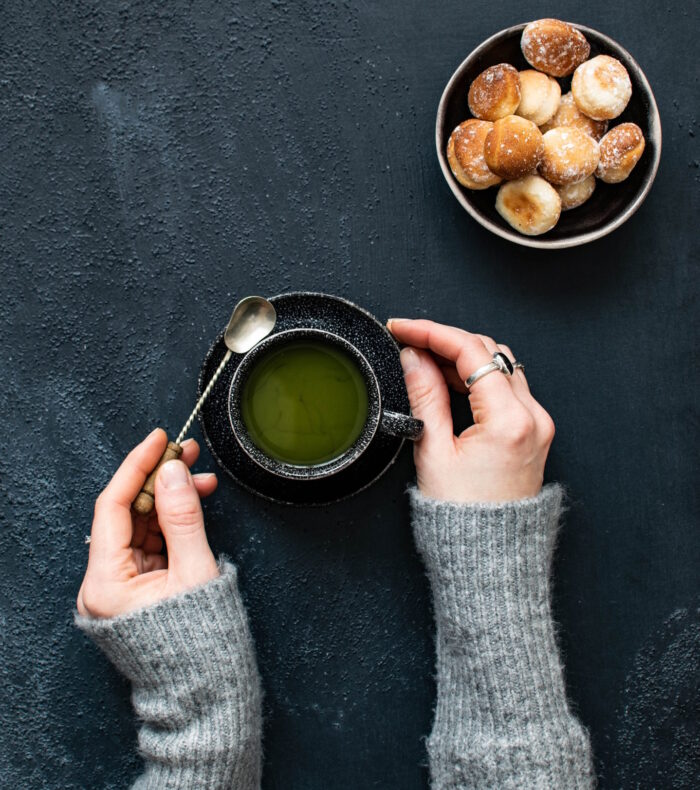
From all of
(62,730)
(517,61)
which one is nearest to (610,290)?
(517,61)

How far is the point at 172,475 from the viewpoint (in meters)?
1.02

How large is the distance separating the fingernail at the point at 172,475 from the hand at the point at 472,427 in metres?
0.33

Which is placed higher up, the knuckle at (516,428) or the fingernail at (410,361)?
the fingernail at (410,361)

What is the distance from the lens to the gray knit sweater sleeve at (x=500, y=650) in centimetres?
106

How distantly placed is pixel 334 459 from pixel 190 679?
0.35 m

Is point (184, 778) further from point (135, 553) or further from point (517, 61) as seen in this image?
point (517, 61)

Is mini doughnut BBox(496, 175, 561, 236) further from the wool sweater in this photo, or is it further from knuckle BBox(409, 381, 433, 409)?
the wool sweater

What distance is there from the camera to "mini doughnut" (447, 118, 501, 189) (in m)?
1.07

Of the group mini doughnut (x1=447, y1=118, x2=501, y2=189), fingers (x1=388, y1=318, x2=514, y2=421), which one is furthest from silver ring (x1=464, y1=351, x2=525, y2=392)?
mini doughnut (x1=447, y1=118, x2=501, y2=189)

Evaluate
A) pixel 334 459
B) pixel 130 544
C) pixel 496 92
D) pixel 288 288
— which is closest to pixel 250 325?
pixel 288 288

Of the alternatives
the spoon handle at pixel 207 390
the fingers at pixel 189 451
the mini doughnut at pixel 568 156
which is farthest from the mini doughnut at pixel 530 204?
the fingers at pixel 189 451

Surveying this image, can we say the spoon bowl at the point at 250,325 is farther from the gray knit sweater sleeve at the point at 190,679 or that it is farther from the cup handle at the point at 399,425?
the gray knit sweater sleeve at the point at 190,679

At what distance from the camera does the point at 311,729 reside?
3.91 feet

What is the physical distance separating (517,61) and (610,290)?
0.37m
